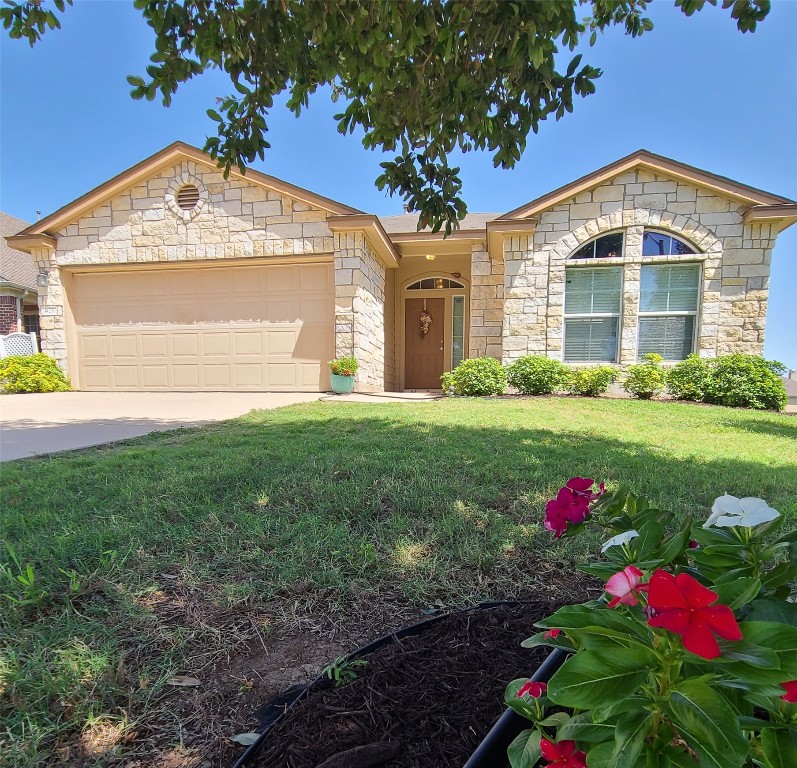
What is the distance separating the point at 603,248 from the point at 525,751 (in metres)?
9.31

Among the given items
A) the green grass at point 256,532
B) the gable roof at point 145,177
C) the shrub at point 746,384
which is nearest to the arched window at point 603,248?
the shrub at point 746,384

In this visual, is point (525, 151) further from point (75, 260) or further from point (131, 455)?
point (75, 260)

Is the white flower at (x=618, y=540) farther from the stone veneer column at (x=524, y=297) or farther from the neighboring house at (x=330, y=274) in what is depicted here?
the stone veneer column at (x=524, y=297)

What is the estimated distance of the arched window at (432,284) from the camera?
436 inches

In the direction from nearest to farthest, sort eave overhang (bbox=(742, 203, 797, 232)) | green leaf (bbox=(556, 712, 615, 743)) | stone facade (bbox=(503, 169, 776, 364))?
1. green leaf (bbox=(556, 712, 615, 743))
2. eave overhang (bbox=(742, 203, 797, 232))
3. stone facade (bbox=(503, 169, 776, 364))

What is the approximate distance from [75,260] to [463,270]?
883 cm

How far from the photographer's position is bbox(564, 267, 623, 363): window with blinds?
8.41 metres

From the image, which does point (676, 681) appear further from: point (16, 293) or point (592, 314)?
point (16, 293)

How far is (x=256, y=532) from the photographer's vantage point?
1919 mm

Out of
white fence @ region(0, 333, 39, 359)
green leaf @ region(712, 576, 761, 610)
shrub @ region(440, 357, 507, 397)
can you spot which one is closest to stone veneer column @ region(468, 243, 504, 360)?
shrub @ region(440, 357, 507, 397)

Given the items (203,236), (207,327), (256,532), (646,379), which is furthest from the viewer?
(207,327)

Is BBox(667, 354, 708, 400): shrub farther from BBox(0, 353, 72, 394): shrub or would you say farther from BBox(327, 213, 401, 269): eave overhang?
BBox(0, 353, 72, 394): shrub

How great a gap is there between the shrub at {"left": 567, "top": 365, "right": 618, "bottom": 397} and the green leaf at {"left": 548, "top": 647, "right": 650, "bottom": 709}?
8.16 metres

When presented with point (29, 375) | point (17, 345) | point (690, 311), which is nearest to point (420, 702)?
point (690, 311)
